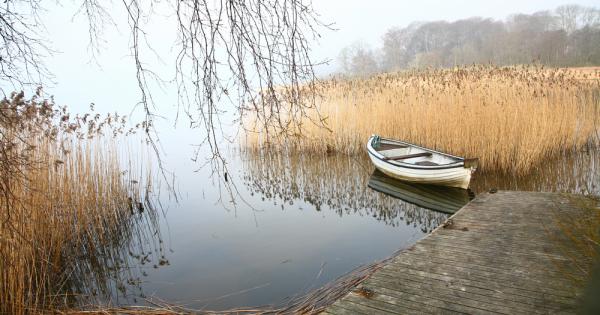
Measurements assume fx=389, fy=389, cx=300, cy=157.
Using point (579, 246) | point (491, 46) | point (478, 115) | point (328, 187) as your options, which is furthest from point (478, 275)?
point (491, 46)

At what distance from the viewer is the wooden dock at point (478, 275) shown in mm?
2086

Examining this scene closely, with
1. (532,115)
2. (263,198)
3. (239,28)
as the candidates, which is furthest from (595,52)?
(239,28)

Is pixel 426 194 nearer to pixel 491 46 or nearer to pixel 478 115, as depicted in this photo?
pixel 478 115

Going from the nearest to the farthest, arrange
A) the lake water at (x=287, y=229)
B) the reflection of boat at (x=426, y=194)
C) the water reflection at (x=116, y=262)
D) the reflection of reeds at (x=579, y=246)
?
the reflection of reeds at (x=579, y=246) < the water reflection at (x=116, y=262) < the lake water at (x=287, y=229) < the reflection of boat at (x=426, y=194)

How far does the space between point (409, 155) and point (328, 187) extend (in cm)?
176

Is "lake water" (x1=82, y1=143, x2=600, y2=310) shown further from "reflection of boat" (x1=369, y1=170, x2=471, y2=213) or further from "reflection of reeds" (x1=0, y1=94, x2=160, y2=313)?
"reflection of reeds" (x1=0, y1=94, x2=160, y2=313)

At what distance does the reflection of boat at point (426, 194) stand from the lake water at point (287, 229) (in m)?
0.02

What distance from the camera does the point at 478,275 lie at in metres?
2.43

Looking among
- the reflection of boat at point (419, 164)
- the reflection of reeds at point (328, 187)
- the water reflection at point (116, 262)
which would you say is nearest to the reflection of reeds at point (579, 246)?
the reflection of reeds at point (328, 187)

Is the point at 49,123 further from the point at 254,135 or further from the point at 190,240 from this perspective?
the point at 254,135

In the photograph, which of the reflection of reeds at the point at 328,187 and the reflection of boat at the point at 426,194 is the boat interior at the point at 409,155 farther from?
the reflection of reeds at the point at 328,187

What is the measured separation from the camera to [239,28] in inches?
68.2

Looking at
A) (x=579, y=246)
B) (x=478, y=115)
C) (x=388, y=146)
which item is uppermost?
(x=478, y=115)

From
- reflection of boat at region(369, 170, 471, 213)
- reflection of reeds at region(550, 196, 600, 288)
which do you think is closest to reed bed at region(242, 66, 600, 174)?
reflection of boat at region(369, 170, 471, 213)
